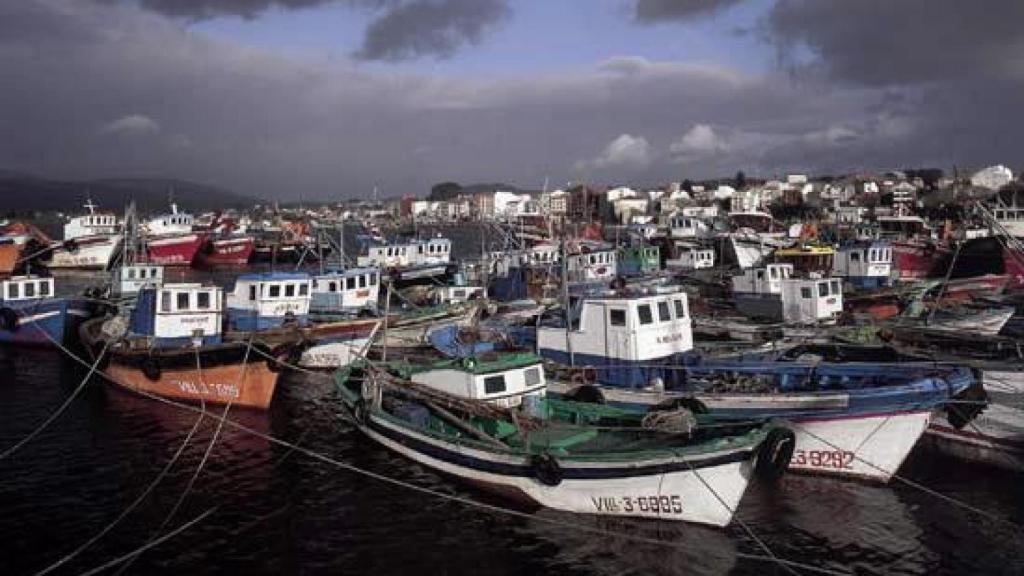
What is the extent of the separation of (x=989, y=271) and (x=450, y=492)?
175ft

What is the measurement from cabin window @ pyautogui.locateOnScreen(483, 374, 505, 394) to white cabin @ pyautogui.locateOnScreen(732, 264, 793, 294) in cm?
2477

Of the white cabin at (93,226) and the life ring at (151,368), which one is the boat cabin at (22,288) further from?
the white cabin at (93,226)

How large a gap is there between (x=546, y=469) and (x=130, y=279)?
36765 mm

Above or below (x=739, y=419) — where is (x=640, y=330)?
above

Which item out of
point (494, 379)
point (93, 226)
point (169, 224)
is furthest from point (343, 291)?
point (169, 224)

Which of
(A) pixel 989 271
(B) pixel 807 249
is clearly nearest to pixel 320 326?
(B) pixel 807 249

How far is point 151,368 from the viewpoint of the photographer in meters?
27.8

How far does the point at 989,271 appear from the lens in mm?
58781

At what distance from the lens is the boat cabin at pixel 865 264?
4712cm

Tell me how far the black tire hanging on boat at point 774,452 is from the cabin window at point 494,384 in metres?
6.67

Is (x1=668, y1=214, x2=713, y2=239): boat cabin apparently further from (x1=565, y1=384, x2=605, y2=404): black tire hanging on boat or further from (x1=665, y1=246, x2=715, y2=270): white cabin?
(x1=565, y1=384, x2=605, y2=404): black tire hanging on boat

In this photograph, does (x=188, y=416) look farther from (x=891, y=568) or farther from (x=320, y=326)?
(x=891, y=568)

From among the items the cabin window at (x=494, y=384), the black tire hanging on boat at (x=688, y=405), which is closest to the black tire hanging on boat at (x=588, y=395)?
the black tire hanging on boat at (x=688, y=405)

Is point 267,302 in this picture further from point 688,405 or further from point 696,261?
point 696,261
